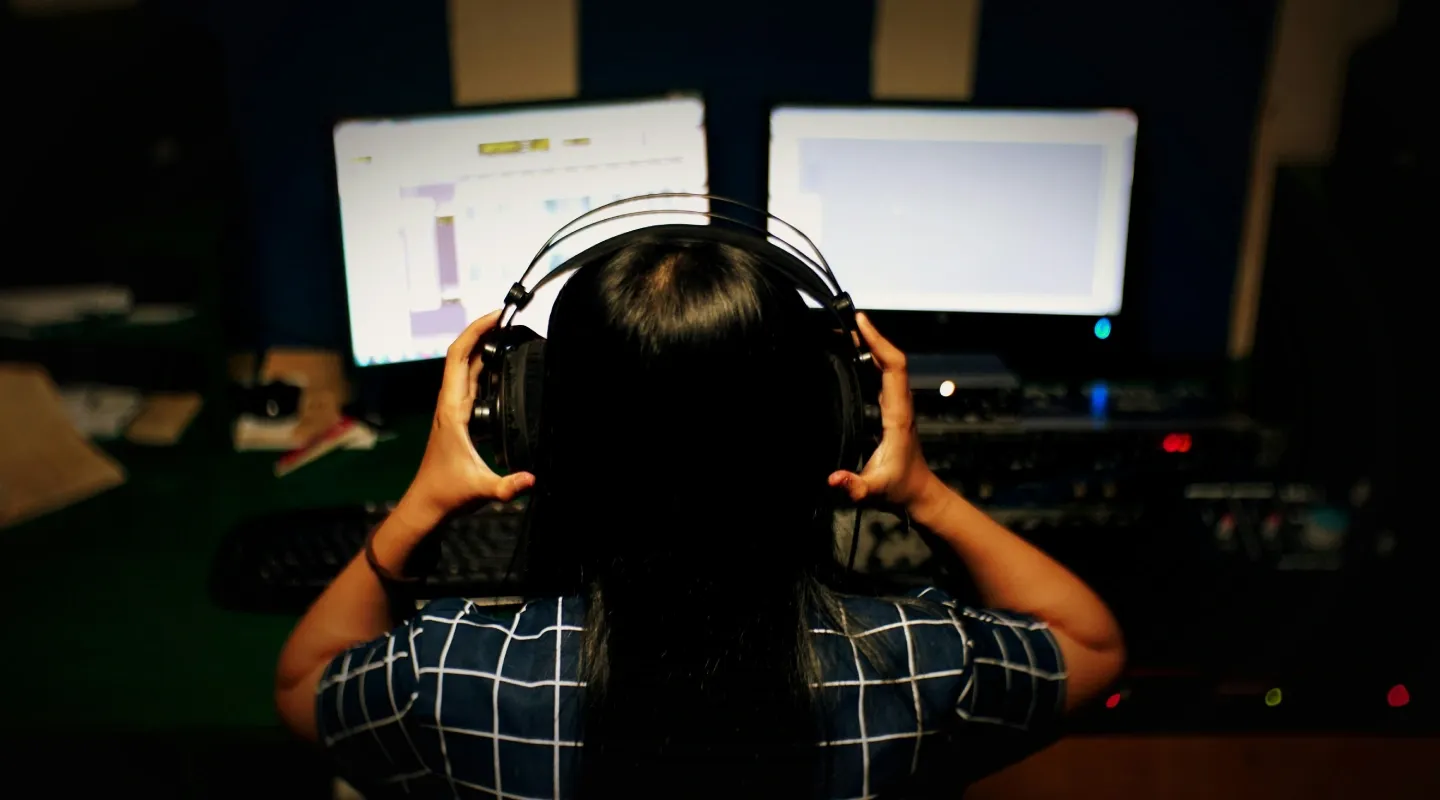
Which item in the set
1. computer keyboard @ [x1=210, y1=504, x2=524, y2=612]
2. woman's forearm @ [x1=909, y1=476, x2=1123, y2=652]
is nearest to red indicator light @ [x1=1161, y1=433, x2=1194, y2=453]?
woman's forearm @ [x1=909, y1=476, x2=1123, y2=652]

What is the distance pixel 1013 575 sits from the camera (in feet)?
3.18

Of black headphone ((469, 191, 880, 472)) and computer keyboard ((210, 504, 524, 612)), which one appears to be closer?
black headphone ((469, 191, 880, 472))

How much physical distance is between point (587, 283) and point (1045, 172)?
96 cm

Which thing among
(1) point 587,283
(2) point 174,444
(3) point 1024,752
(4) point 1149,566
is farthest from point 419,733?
(2) point 174,444

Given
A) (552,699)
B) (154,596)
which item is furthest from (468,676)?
(154,596)

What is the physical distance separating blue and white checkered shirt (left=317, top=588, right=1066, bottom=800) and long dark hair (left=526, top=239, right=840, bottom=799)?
0.09 ft

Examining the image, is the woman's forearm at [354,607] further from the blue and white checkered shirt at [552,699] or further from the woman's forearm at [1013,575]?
the woman's forearm at [1013,575]

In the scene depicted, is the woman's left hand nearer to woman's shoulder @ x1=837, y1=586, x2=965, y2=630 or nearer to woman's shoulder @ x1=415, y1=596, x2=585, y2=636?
woman's shoulder @ x1=415, y1=596, x2=585, y2=636

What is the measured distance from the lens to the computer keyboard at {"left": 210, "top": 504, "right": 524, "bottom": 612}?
1194mm

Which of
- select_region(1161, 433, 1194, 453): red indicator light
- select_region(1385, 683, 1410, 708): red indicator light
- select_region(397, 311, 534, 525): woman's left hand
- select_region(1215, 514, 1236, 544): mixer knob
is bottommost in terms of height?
select_region(1385, 683, 1410, 708): red indicator light

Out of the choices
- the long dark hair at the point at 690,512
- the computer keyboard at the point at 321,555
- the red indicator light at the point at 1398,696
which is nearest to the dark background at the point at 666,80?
the computer keyboard at the point at 321,555

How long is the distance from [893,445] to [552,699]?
1.07ft

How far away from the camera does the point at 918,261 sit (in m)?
1.56

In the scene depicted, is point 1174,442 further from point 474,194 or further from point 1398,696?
point 474,194
